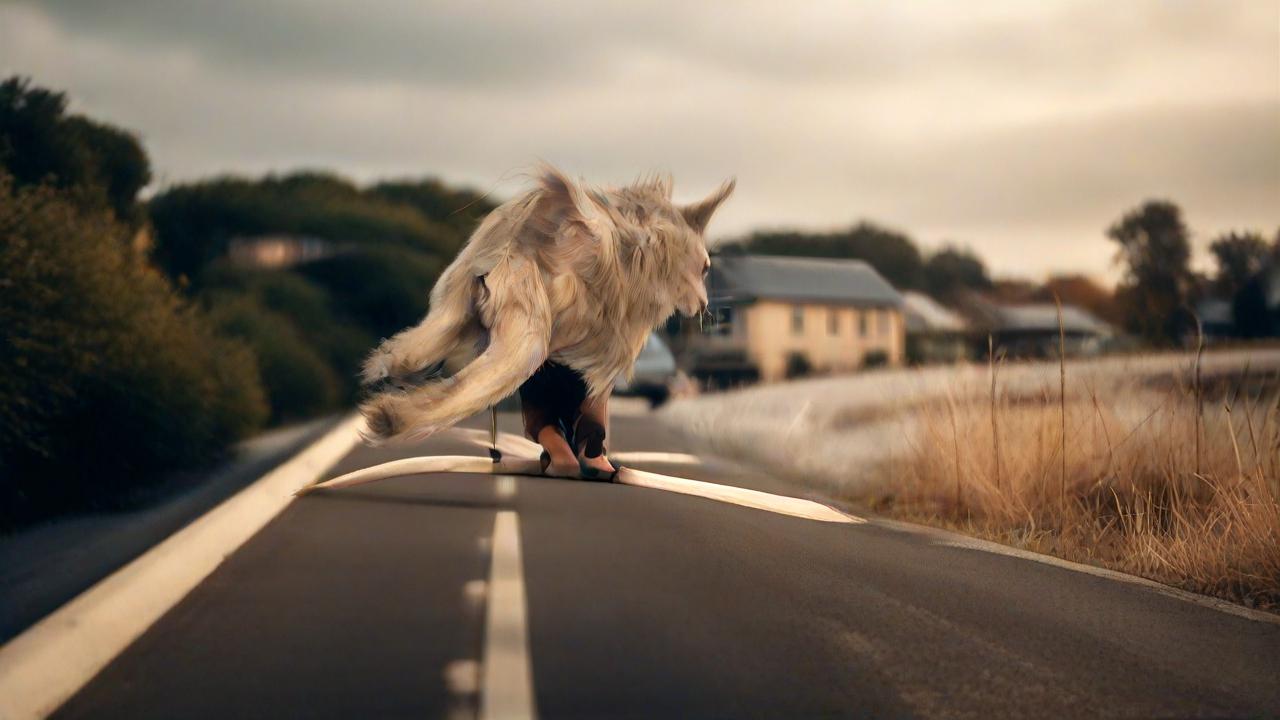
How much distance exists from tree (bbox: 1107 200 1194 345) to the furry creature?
4546 mm

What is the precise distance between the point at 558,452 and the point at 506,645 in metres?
2.27

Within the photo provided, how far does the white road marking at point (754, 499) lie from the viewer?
639cm

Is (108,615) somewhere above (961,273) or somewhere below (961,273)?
below

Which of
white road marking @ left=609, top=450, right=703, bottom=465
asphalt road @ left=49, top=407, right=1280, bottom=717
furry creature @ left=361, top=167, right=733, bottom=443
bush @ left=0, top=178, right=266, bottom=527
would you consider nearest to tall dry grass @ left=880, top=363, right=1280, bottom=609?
asphalt road @ left=49, top=407, right=1280, bottom=717

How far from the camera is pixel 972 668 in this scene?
3.81 metres

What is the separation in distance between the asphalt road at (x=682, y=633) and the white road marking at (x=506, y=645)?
0.15 ft

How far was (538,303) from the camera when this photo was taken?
5.40m

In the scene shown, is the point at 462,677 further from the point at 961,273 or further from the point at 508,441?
the point at 961,273

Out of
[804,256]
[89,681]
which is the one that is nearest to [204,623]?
[89,681]

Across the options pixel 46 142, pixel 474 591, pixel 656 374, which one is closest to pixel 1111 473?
pixel 474 591

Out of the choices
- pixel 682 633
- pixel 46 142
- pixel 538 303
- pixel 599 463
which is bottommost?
pixel 682 633

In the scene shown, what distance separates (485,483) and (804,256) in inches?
1605

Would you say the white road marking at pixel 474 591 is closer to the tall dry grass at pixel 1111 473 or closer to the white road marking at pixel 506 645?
the white road marking at pixel 506 645

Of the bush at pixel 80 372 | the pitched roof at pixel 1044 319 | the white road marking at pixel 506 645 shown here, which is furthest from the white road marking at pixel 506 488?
the pitched roof at pixel 1044 319
